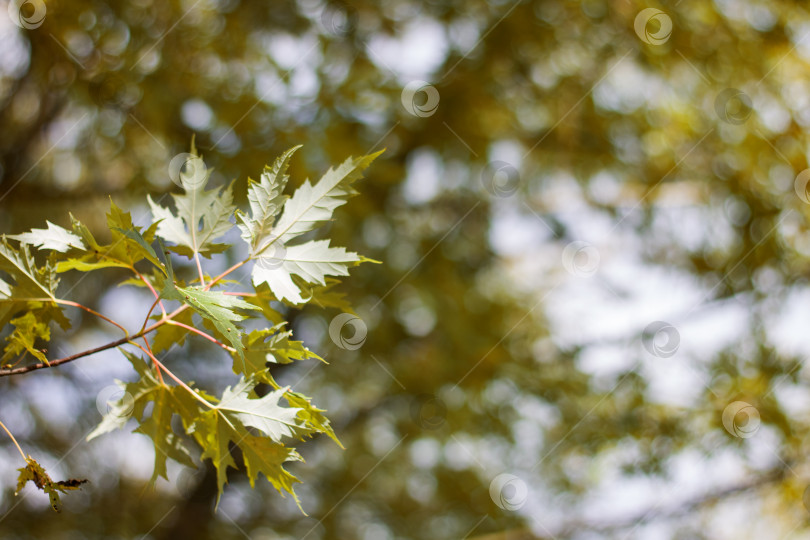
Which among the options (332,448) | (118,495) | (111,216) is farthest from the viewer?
(332,448)

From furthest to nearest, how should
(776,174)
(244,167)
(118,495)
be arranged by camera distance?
1. (118,495)
2. (776,174)
3. (244,167)

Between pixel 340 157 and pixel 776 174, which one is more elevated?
pixel 776 174

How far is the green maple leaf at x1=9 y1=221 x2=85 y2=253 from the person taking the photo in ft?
2.06

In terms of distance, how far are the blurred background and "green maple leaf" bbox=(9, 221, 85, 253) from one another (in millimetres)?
1445

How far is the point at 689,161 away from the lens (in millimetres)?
3023

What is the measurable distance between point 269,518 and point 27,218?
2071 millimetres

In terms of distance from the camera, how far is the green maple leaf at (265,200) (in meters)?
0.64

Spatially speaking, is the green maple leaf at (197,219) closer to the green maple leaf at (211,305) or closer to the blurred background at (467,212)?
the green maple leaf at (211,305)

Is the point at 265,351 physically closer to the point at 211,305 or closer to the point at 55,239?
the point at 211,305

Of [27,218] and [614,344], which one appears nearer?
[27,218]

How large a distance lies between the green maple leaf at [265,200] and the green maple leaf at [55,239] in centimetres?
19

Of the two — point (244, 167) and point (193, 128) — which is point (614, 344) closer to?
point (244, 167)

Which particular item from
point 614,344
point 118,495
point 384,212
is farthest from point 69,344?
point 614,344

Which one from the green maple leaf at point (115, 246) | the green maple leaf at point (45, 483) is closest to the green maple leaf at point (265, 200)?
the green maple leaf at point (115, 246)
